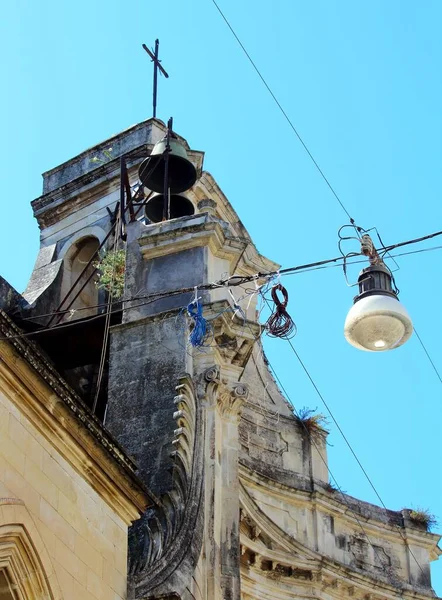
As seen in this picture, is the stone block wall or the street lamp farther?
the street lamp

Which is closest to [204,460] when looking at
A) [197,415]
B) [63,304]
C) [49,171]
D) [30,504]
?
[197,415]

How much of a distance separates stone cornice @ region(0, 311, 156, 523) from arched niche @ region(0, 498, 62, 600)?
90cm

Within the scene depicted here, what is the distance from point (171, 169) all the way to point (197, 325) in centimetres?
425

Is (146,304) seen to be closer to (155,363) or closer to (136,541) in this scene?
(155,363)

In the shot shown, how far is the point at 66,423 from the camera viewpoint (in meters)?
10.7

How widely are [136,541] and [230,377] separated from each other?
8.74ft

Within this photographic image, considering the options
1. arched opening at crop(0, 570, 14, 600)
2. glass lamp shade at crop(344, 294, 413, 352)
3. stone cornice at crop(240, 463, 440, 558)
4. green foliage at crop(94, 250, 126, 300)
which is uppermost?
green foliage at crop(94, 250, 126, 300)

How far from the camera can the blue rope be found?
1432cm

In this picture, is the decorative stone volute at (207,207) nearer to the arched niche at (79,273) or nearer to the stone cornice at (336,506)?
the arched niche at (79,273)

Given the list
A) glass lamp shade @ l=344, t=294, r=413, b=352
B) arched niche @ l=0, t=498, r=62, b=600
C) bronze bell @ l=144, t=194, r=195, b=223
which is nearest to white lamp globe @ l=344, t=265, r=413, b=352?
glass lamp shade @ l=344, t=294, r=413, b=352

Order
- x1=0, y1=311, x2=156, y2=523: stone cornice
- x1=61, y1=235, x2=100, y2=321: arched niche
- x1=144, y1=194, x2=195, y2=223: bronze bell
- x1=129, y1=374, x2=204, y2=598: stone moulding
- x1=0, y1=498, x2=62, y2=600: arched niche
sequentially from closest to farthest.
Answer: x1=0, y1=498, x2=62, y2=600: arched niche, x1=0, y1=311, x2=156, y2=523: stone cornice, x1=129, y1=374, x2=204, y2=598: stone moulding, x1=144, y1=194, x2=195, y2=223: bronze bell, x1=61, y1=235, x2=100, y2=321: arched niche

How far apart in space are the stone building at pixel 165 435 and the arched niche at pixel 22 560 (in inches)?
1.0

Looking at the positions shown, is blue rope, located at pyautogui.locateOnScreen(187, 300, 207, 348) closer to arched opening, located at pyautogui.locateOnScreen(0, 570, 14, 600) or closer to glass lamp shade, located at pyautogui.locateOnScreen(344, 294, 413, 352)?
glass lamp shade, located at pyautogui.locateOnScreen(344, 294, 413, 352)

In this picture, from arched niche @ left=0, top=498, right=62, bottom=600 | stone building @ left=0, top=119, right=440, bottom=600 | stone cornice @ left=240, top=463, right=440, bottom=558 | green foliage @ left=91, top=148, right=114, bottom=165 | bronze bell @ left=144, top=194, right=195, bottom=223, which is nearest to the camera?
arched niche @ left=0, top=498, right=62, bottom=600
